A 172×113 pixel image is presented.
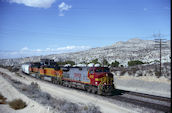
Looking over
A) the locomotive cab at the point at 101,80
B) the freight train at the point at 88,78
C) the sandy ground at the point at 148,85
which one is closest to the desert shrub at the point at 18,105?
the freight train at the point at 88,78

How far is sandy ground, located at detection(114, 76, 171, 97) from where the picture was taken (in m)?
25.6

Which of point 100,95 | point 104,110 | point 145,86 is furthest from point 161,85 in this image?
point 104,110

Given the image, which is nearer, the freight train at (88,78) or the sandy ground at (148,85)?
the freight train at (88,78)

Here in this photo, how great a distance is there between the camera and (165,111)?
13508mm

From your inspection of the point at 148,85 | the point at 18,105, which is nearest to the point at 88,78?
the point at 18,105

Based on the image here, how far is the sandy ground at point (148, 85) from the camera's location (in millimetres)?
25578

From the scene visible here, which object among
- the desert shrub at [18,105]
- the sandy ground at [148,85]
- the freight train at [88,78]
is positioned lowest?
the desert shrub at [18,105]

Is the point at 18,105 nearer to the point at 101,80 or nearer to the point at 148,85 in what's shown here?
the point at 101,80

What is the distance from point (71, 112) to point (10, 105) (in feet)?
28.3

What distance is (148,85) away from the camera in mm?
28891

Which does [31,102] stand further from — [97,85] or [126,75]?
[126,75]

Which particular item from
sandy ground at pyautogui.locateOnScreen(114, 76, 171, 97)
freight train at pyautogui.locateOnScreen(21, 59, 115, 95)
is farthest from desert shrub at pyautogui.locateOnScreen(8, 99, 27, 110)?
sandy ground at pyautogui.locateOnScreen(114, 76, 171, 97)

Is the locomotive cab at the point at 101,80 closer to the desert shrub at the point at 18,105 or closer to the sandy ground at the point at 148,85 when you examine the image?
the sandy ground at the point at 148,85

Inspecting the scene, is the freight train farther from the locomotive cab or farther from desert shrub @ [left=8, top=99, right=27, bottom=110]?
desert shrub @ [left=8, top=99, right=27, bottom=110]
